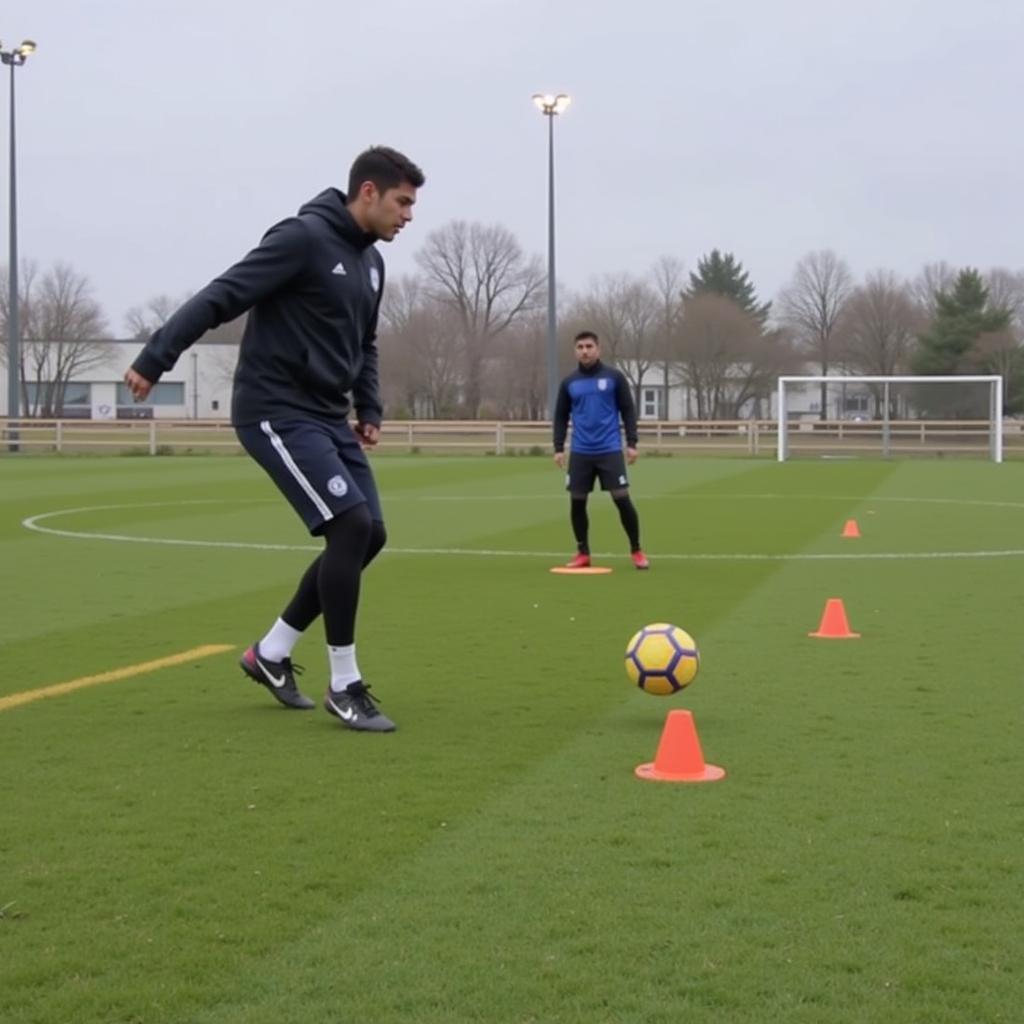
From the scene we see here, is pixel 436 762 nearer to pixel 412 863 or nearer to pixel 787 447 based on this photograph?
pixel 412 863

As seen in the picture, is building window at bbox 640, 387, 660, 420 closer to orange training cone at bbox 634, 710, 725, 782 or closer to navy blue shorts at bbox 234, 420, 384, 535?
navy blue shorts at bbox 234, 420, 384, 535

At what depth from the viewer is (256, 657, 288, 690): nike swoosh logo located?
23.7ft

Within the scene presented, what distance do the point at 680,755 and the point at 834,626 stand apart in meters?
3.91

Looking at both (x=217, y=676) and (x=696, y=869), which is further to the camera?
(x=217, y=676)

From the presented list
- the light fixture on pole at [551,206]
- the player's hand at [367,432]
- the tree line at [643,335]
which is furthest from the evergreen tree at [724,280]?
the player's hand at [367,432]

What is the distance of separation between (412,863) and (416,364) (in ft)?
263

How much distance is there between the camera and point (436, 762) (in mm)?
6090

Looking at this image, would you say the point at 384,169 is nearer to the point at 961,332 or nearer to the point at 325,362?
the point at 325,362

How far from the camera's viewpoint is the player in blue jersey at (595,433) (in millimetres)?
13906

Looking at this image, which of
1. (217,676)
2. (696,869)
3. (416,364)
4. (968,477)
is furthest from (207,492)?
(416,364)

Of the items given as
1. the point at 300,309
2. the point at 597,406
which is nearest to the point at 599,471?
the point at 597,406

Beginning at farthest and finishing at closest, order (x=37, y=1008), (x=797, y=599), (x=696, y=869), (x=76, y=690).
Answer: (x=797, y=599) → (x=76, y=690) → (x=696, y=869) → (x=37, y=1008)

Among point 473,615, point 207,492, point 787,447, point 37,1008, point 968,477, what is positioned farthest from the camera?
point 787,447

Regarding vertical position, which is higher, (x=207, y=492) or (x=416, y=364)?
(x=416, y=364)
